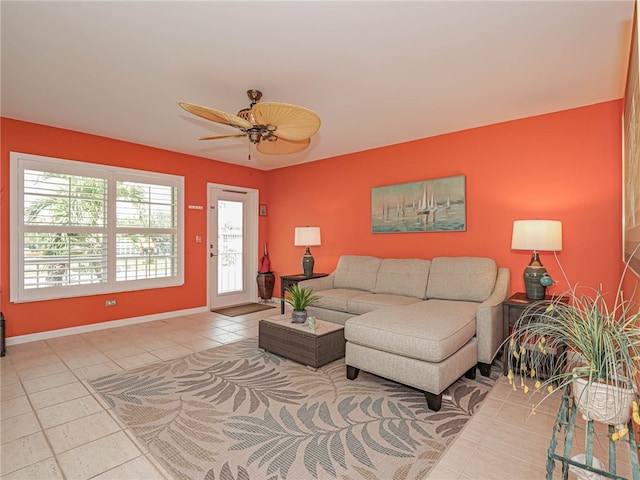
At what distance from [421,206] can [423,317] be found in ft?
6.42

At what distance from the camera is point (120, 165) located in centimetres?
443

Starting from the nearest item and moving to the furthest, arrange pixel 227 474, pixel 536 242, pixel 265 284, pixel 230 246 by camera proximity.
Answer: pixel 227 474 < pixel 536 242 < pixel 230 246 < pixel 265 284

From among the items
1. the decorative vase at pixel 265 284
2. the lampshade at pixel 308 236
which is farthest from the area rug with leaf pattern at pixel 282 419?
the decorative vase at pixel 265 284

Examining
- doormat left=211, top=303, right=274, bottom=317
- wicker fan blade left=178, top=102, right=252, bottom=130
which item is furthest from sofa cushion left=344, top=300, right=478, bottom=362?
doormat left=211, top=303, right=274, bottom=317

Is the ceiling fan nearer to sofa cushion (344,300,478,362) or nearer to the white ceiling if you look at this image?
the white ceiling

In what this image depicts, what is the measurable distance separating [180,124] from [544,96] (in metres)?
3.80

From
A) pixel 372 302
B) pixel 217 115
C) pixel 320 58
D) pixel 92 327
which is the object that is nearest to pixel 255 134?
pixel 217 115

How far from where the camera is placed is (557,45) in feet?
7.47

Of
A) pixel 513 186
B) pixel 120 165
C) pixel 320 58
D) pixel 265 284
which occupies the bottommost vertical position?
pixel 265 284

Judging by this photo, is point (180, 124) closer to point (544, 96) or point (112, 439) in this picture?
point (112, 439)

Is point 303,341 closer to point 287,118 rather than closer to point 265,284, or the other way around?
point 287,118

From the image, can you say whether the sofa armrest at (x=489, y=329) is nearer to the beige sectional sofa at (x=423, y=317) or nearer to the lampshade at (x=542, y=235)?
the beige sectional sofa at (x=423, y=317)

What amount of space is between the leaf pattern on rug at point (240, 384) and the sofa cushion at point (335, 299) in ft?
3.89

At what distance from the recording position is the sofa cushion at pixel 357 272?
4363 mm
